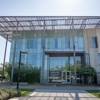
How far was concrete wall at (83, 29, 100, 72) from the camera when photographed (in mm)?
22812

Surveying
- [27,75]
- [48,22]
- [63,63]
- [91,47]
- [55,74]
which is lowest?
[27,75]

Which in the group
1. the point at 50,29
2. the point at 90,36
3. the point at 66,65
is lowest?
the point at 66,65

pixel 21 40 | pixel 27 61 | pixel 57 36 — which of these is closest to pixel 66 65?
pixel 57 36

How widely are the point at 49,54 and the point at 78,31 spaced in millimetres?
8592

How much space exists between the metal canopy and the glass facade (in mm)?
1631

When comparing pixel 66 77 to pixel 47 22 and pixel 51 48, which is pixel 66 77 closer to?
pixel 51 48

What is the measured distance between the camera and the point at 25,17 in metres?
20.8

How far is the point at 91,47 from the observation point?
23.8m

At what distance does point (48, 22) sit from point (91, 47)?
10.6 meters

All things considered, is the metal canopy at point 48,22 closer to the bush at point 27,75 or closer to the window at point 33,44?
the window at point 33,44

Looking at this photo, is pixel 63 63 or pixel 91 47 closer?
pixel 91 47

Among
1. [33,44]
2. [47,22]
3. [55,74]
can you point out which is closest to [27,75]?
[55,74]

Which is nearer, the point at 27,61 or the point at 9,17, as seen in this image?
the point at 9,17

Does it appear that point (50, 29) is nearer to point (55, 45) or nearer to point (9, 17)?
point (55, 45)
